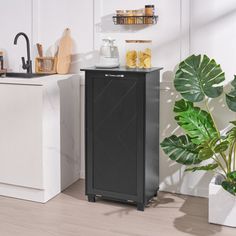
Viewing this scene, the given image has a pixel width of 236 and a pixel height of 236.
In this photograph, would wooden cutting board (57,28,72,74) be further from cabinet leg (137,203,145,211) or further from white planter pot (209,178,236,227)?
white planter pot (209,178,236,227)

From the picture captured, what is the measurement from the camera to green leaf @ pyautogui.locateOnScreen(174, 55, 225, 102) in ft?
10.2

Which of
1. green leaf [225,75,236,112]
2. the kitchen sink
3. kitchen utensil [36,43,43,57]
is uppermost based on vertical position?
kitchen utensil [36,43,43,57]

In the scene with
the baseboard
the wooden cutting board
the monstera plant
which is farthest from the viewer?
the wooden cutting board

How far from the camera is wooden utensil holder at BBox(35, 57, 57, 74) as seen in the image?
12.7ft

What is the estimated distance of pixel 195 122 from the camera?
10.4ft

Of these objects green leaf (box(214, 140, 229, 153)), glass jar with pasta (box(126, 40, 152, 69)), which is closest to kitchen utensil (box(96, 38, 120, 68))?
glass jar with pasta (box(126, 40, 152, 69))

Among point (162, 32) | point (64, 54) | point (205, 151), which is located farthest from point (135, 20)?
point (205, 151)

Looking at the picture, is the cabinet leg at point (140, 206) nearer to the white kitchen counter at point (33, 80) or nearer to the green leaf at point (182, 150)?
the green leaf at point (182, 150)

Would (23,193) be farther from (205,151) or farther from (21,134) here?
(205,151)

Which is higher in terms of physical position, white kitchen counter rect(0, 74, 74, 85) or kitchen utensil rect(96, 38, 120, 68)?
kitchen utensil rect(96, 38, 120, 68)

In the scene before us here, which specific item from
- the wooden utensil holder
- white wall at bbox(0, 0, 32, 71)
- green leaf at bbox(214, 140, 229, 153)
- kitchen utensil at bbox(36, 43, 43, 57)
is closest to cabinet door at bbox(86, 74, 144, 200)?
green leaf at bbox(214, 140, 229, 153)

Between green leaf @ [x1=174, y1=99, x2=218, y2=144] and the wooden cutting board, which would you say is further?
the wooden cutting board

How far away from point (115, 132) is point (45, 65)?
1032 mm

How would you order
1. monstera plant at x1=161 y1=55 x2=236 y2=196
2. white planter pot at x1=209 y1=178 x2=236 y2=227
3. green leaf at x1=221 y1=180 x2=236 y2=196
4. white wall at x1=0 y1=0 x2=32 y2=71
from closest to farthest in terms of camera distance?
green leaf at x1=221 y1=180 x2=236 y2=196 < white planter pot at x1=209 y1=178 x2=236 y2=227 < monstera plant at x1=161 y1=55 x2=236 y2=196 < white wall at x1=0 y1=0 x2=32 y2=71
